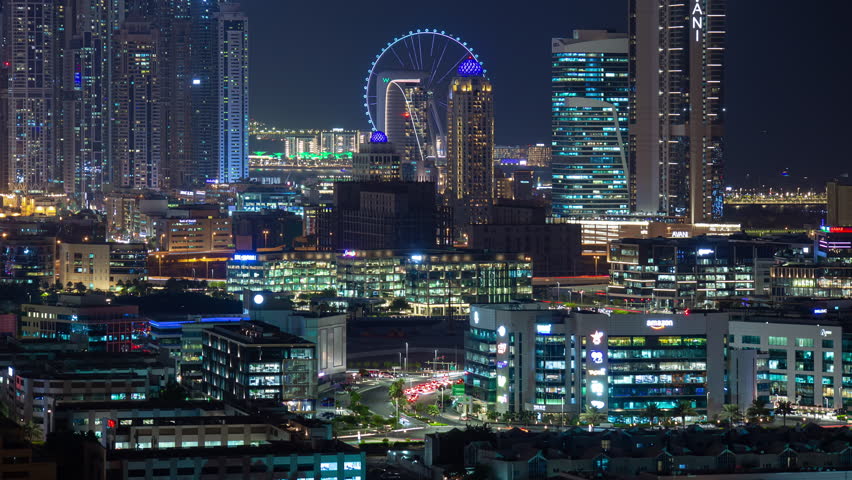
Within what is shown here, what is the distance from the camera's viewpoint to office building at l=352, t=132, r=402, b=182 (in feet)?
427

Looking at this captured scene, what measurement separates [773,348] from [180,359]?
19.9 meters

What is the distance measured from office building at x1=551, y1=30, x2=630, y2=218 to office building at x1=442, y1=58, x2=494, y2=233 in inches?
464

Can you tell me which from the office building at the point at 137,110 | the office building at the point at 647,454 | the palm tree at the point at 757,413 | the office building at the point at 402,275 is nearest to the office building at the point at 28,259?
the office building at the point at 402,275

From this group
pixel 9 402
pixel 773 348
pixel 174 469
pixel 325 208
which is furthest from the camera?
pixel 325 208

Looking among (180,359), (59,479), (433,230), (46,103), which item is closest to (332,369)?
(180,359)

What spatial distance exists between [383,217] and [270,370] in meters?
54.7

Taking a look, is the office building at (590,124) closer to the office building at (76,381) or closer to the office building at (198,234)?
the office building at (198,234)

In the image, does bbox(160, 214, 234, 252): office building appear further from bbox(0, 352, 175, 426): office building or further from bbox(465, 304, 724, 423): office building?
bbox(465, 304, 724, 423): office building

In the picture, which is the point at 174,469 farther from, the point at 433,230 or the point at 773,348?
the point at 433,230

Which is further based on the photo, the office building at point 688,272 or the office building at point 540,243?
the office building at point 540,243

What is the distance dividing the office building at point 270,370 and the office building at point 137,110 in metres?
126

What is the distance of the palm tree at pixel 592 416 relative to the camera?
63.7 meters

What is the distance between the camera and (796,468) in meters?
50.1

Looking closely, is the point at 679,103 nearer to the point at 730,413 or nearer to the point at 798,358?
the point at 798,358
